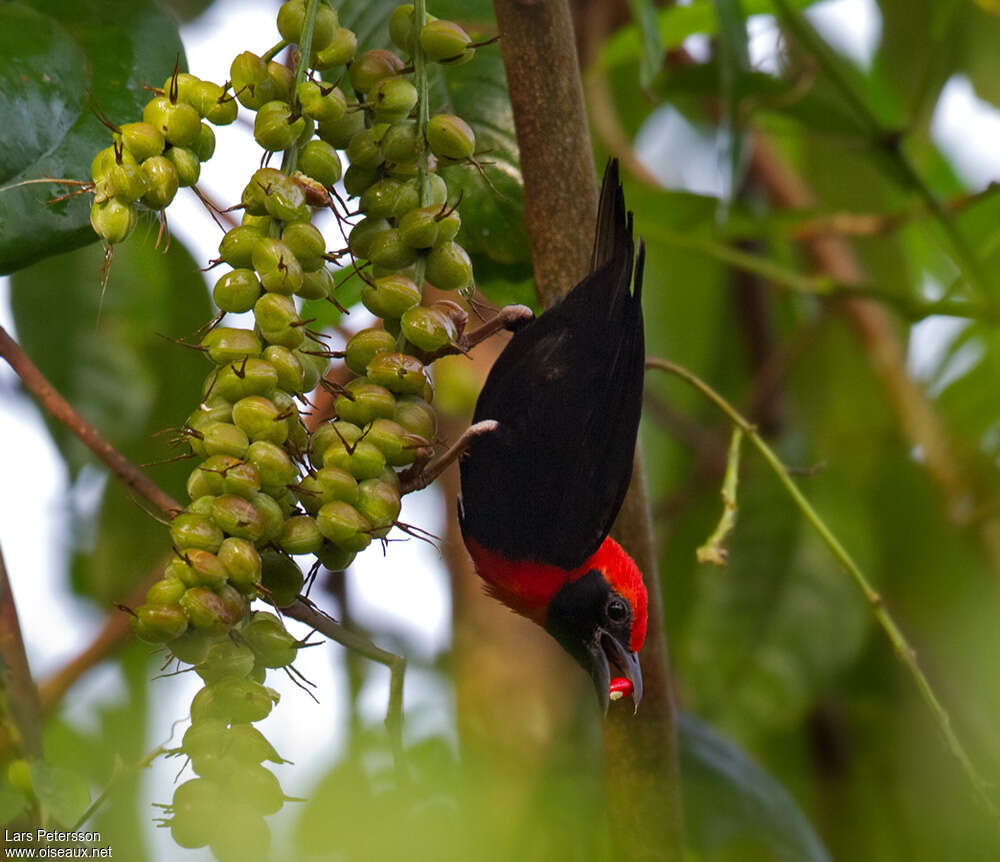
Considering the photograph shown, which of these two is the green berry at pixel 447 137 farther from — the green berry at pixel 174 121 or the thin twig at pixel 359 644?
the thin twig at pixel 359 644

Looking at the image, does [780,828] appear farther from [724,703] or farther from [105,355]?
[105,355]

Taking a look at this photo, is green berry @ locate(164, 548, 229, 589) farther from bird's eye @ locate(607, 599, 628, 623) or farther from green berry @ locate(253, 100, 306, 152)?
bird's eye @ locate(607, 599, 628, 623)

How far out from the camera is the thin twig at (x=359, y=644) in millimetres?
919

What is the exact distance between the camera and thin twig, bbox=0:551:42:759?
0.85 m

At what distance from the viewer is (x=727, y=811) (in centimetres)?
175

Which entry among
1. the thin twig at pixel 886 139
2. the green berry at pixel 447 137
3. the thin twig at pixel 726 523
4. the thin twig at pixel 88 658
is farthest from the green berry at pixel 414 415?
the thin twig at pixel 88 658

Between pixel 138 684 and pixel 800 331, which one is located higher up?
pixel 800 331

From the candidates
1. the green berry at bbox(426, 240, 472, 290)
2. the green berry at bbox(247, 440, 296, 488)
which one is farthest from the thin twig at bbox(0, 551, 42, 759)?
the green berry at bbox(426, 240, 472, 290)

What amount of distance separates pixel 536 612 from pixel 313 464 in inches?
39.8

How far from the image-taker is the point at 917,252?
3.21 metres

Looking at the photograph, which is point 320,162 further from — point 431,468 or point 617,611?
point 617,611

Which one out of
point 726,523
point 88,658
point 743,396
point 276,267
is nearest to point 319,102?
point 276,267

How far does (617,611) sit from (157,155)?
1.14 metres

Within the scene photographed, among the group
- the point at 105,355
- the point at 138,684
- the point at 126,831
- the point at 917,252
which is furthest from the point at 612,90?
the point at 126,831
